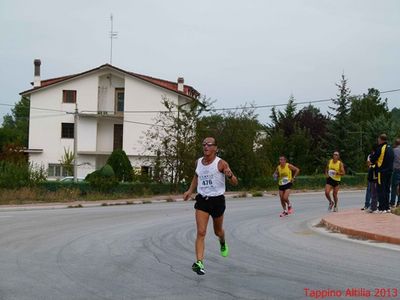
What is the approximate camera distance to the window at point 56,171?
52.2m

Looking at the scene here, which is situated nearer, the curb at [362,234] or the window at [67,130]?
the curb at [362,234]

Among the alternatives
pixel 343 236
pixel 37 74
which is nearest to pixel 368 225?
pixel 343 236

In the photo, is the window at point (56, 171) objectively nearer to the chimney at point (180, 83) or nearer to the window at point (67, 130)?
the window at point (67, 130)

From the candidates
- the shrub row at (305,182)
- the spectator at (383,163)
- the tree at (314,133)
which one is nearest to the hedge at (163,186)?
the shrub row at (305,182)

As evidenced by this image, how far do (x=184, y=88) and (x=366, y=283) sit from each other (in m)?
49.3

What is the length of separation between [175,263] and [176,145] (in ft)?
73.3

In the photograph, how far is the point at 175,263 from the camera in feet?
29.4

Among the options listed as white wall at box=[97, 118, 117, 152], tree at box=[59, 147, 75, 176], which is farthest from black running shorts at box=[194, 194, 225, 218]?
Result: white wall at box=[97, 118, 117, 152]

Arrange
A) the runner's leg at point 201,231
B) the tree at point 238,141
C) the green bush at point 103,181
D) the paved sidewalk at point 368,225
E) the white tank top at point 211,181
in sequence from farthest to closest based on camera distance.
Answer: the tree at point 238,141
the green bush at point 103,181
the paved sidewalk at point 368,225
the white tank top at point 211,181
the runner's leg at point 201,231

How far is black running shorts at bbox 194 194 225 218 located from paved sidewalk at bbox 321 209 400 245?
4.19 metres

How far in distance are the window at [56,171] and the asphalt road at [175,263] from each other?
126ft

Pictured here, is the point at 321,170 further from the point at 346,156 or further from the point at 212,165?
the point at 212,165

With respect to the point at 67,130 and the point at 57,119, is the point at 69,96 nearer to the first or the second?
the point at 57,119

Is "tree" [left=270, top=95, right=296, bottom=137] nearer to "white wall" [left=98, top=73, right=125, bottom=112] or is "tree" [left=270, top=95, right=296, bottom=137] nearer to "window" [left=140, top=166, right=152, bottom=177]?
"white wall" [left=98, top=73, right=125, bottom=112]
